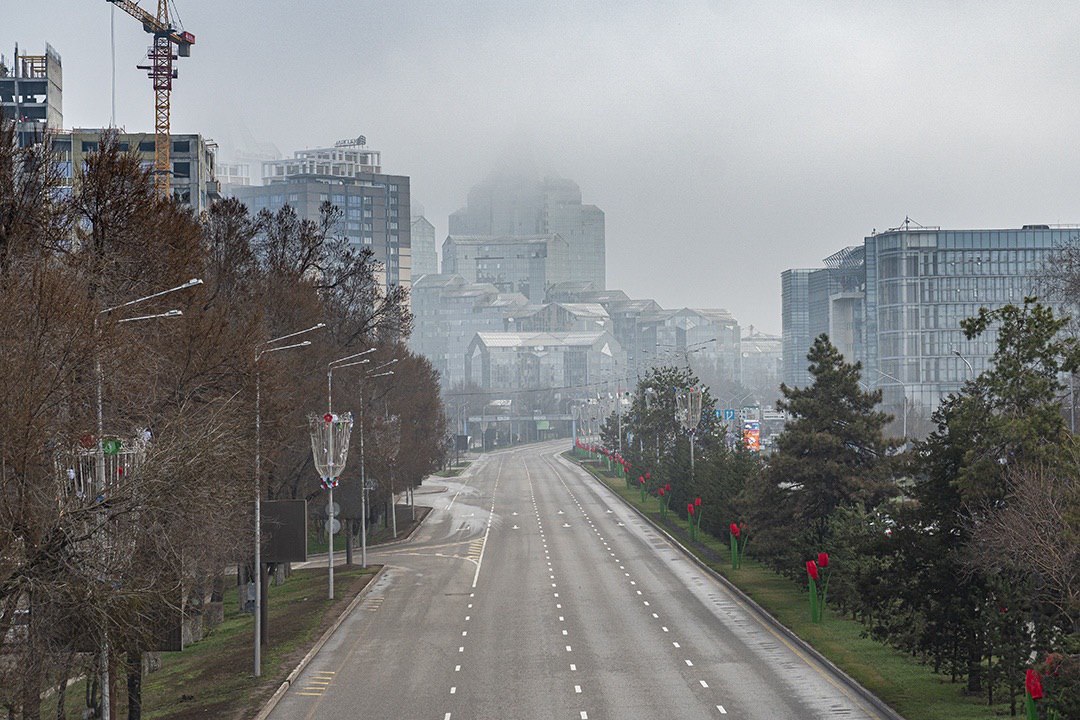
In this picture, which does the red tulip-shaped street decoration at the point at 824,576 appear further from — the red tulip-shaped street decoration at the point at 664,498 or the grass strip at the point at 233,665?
the red tulip-shaped street decoration at the point at 664,498

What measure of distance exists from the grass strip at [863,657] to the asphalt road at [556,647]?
884 mm

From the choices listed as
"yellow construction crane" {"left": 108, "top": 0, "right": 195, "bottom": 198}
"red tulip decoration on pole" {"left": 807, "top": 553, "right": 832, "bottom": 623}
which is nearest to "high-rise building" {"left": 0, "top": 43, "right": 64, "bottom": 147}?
"yellow construction crane" {"left": 108, "top": 0, "right": 195, "bottom": 198}

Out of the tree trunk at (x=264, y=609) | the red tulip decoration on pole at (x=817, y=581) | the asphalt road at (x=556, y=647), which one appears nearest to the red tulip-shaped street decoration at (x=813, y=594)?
the red tulip decoration on pole at (x=817, y=581)

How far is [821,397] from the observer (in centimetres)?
5678

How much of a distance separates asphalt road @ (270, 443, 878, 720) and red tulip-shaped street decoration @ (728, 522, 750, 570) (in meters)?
2.09

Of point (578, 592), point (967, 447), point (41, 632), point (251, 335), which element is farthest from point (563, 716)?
point (578, 592)

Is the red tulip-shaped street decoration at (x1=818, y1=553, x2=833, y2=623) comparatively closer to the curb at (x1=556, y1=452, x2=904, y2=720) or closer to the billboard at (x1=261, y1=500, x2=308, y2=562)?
the curb at (x1=556, y1=452, x2=904, y2=720)

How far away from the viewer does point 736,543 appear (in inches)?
2625

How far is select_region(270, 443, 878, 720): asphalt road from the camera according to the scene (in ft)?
118

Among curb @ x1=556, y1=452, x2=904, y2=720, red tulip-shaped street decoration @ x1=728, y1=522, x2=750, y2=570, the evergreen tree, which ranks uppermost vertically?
the evergreen tree

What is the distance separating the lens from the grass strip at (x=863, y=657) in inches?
1332

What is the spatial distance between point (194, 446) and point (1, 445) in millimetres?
3811

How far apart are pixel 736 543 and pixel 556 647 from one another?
76.5 feet

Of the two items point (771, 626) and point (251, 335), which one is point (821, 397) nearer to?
point (771, 626)
